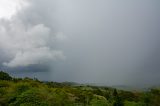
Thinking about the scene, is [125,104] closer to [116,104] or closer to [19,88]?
[116,104]

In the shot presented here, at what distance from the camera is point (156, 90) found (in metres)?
123

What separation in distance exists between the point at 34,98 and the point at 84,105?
26.9m

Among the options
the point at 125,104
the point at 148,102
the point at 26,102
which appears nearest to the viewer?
the point at 26,102

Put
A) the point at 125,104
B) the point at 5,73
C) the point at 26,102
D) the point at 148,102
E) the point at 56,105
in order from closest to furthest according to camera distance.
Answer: the point at 26,102 < the point at 56,105 < the point at 148,102 < the point at 125,104 < the point at 5,73

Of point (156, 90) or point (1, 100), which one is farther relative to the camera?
point (156, 90)

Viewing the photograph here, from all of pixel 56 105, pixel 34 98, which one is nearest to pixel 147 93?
pixel 56 105

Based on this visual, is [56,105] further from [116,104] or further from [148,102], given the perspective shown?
[148,102]

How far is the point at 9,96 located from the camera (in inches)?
4252

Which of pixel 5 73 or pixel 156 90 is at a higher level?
pixel 5 73

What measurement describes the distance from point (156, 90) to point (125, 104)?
41.6ft

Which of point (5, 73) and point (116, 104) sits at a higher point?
point (5, 73)

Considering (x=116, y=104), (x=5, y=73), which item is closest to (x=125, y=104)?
(x=116, y=104)

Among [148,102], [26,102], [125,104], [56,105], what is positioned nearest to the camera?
[26,102]

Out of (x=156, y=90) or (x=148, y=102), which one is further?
(x=156, y=90)
